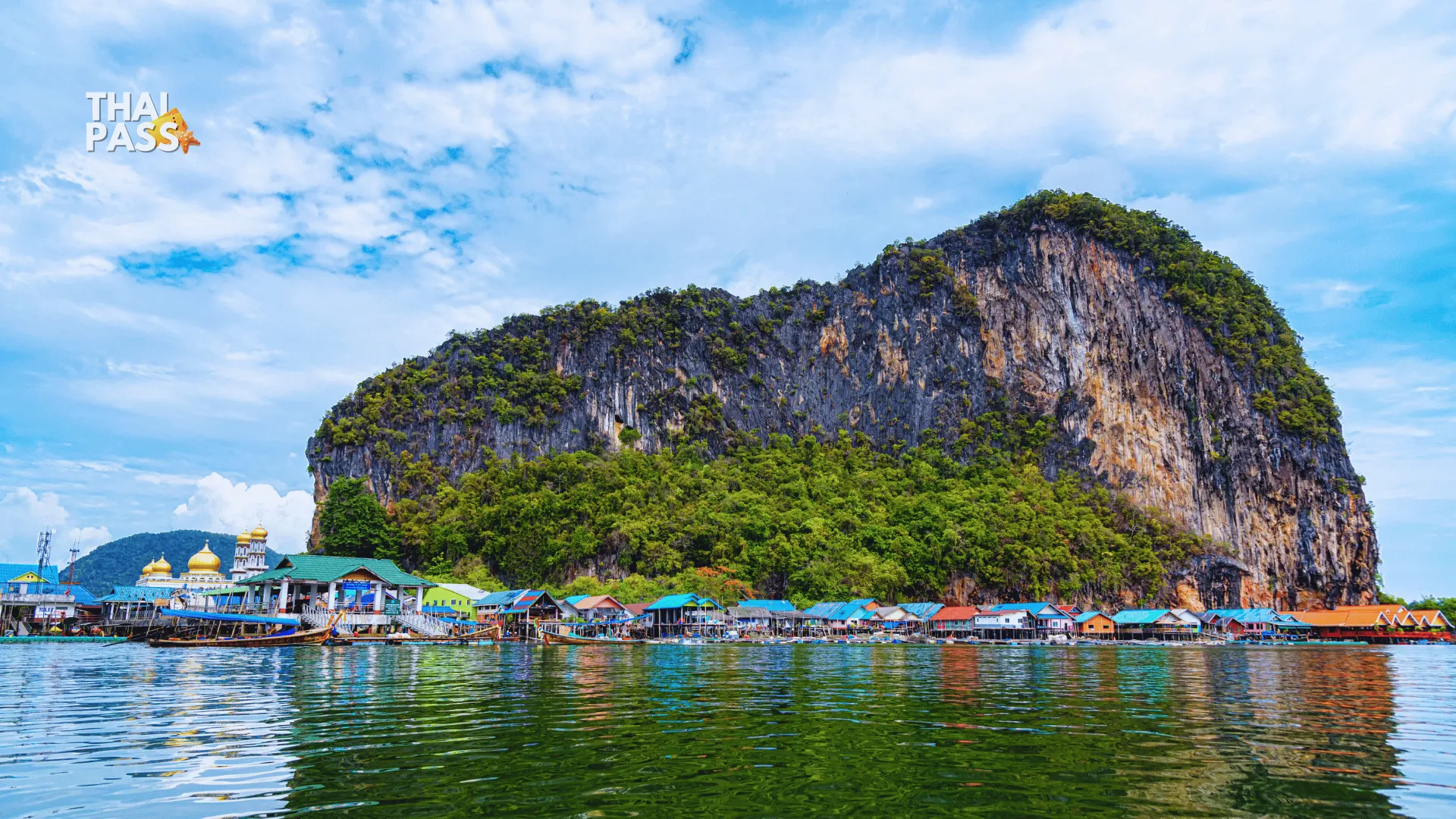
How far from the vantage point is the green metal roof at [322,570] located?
211 feet

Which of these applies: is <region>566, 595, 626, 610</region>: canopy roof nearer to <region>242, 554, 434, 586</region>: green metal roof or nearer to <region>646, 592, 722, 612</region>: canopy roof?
<region>646, 592, 722, 612</region>: canopy roof

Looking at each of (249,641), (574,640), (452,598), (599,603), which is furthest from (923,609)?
(249,641)

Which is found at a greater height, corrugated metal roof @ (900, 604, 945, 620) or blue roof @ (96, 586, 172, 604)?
blue roof @ (96, 586, 172, 604)

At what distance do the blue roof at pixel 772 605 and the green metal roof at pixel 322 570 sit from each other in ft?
103

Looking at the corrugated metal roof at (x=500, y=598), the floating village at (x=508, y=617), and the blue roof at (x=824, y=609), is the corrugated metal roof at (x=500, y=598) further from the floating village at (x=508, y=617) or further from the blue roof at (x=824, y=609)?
the blue roof at (x=824, y=609)

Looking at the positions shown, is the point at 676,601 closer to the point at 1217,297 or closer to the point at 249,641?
the point at 249,641

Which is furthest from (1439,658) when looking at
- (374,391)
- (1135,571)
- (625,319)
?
(374,391)

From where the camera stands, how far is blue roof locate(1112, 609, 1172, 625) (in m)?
89.1

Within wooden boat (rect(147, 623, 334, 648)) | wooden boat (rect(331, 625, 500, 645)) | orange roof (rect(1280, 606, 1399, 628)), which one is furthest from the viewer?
orange roof (rect(1280, 606, 1399, 628))

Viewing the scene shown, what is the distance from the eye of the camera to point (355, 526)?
95.9m

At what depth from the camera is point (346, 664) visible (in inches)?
1375

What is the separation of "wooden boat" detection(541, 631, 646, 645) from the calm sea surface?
127ft

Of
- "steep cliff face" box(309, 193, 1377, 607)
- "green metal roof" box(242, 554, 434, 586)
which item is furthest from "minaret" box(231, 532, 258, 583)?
"green metal roof" box(242, 554, 434, 586)

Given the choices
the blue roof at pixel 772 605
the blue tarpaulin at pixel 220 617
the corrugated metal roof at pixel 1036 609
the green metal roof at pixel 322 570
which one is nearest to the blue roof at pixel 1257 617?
the corrugated metal roof at pixel 1036 609
